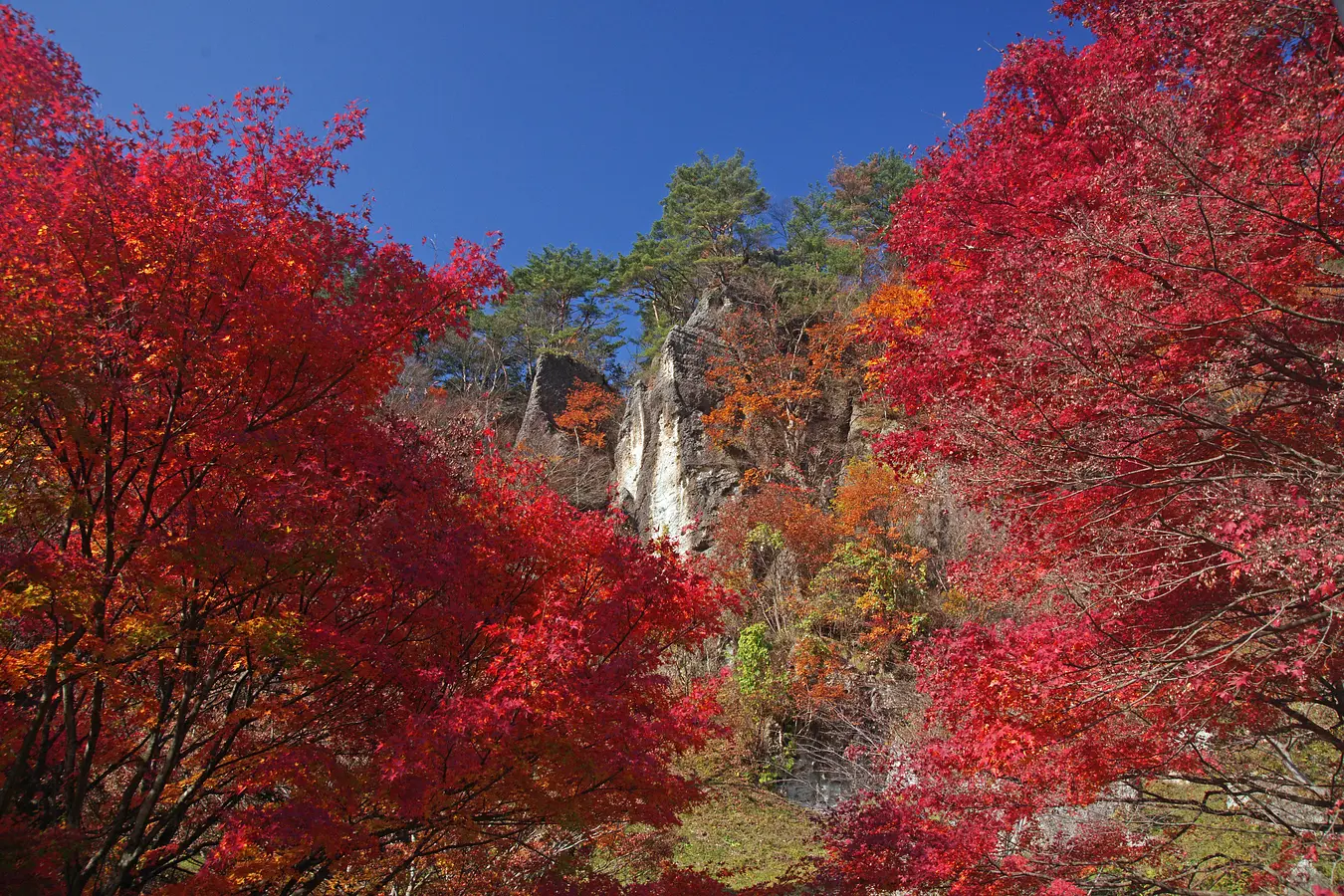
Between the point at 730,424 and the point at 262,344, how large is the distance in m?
19.8

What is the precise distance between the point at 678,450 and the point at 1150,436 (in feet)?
67.1

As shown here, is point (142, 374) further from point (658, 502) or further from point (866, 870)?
point (658, 502)

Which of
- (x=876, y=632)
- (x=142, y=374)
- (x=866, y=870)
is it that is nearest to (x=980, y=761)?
(x=866, y=870)

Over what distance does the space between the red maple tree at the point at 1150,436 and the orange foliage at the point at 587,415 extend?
2519 cm

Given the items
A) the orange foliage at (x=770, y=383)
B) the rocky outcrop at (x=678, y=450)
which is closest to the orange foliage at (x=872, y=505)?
the orange foliage at (x=770, y=383)

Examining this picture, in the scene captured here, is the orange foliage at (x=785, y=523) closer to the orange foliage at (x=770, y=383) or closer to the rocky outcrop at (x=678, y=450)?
the rocky outcrop at (x=678, y=450)

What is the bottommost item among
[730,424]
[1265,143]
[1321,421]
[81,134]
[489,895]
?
[489,895]

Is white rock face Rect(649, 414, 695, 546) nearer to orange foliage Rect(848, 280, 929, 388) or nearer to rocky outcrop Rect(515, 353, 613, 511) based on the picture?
rocky outcrop Rect(515, 353, 613, 511)

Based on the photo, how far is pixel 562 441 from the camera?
31.7 m

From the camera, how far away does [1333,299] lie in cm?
538

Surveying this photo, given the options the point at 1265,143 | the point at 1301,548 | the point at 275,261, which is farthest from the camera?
the point at 275,261

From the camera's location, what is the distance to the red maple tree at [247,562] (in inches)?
187

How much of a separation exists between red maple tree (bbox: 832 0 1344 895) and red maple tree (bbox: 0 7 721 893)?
9.93ft

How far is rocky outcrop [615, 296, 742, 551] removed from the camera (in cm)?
2362
